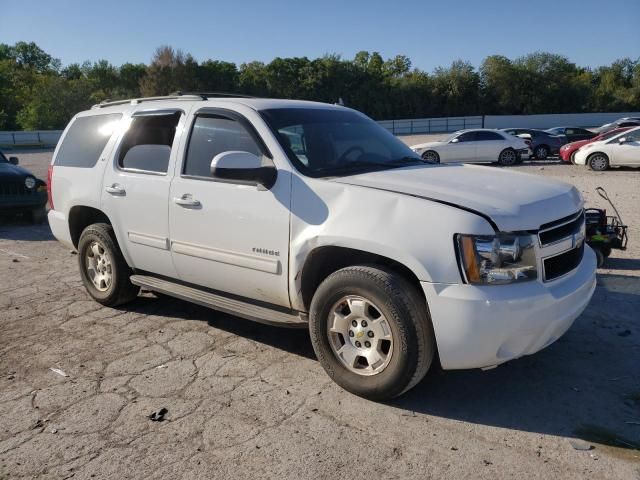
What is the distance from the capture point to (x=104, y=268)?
540cm

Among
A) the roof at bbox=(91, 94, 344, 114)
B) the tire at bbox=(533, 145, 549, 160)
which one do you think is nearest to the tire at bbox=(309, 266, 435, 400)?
the roof at bbox=(91, 94, 344, 114)

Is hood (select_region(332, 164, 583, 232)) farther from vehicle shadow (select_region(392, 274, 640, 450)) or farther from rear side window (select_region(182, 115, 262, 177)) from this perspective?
vehicle shadow (select_region(392, 274, 640, 450))

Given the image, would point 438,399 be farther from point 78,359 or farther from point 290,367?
point 78,359

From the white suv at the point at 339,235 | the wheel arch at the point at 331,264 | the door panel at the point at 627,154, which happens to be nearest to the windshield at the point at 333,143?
the white suv at the point at 339,235

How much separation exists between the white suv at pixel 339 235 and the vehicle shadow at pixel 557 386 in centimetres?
39

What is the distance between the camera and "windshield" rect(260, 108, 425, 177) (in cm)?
401

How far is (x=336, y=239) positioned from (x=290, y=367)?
1142 mm

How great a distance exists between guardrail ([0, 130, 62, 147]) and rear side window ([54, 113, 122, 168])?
4321cm

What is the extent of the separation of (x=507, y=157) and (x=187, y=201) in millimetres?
19147

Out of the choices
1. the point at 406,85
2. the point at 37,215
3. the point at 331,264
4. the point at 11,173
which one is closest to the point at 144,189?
the point at 331,264

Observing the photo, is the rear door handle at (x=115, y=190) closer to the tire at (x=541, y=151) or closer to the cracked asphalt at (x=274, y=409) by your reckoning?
the cracked asphalt at (x=274, y=409)

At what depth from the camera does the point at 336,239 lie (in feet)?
11.5

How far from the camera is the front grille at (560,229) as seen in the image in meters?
3.29

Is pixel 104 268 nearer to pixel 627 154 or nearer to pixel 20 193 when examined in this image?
pixel 20 193
